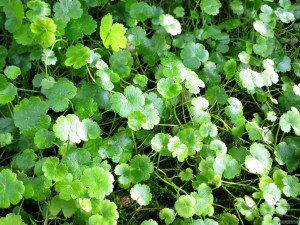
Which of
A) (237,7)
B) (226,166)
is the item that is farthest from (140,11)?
(226,166)

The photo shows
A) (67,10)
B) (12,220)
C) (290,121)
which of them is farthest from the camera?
A: (67,10)

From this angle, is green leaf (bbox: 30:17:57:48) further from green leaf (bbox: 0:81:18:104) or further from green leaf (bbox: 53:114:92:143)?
green leaf (bbox: 53:114:92:143)

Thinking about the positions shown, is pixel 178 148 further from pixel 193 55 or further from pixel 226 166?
pixel 193 55

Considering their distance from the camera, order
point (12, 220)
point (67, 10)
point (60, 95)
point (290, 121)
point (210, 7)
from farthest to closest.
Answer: point (210, 7) → point (67, 10) → point (290, 121) → point (60, 95) → point (12, 220)

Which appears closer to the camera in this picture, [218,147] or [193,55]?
[218,147]

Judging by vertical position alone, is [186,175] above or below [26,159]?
below

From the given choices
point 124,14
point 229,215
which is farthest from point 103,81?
point 229,215

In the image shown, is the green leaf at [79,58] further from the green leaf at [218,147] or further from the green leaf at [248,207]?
the green leaf at [248,207]
